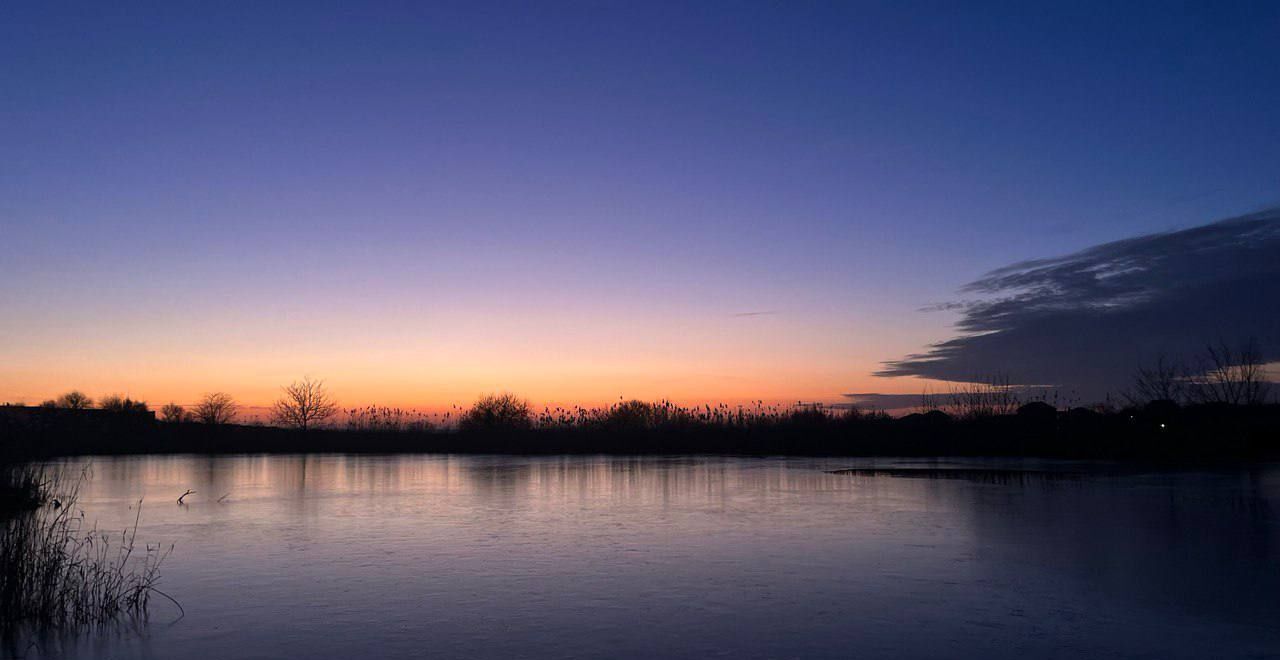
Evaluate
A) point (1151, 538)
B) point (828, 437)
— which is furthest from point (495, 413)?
point (1151, 538)

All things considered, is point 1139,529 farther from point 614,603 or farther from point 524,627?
point 524,627

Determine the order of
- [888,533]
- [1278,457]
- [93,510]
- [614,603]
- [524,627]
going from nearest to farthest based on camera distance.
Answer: [524,627] < [614,603] < [888,533] < [93,510] < [1278,457]

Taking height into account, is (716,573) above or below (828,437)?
below

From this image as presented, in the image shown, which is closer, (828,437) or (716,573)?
(716,573)

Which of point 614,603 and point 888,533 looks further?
point 888,533

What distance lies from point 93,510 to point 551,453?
20.6 m

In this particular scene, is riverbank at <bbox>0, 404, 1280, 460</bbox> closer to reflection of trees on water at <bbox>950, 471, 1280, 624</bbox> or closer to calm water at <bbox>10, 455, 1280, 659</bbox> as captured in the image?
reflection of trees on water at <bbox>950, 471, 1280, 624</bbox>

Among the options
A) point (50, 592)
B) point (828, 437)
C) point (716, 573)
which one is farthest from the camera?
point (828, 437)

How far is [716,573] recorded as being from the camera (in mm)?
7066

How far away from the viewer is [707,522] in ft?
33.7

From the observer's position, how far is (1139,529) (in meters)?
9.32

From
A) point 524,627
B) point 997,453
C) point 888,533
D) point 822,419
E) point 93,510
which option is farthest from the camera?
point 822,419

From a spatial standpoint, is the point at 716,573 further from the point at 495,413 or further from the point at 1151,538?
the point at 495,413

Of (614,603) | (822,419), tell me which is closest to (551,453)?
(822,419)
